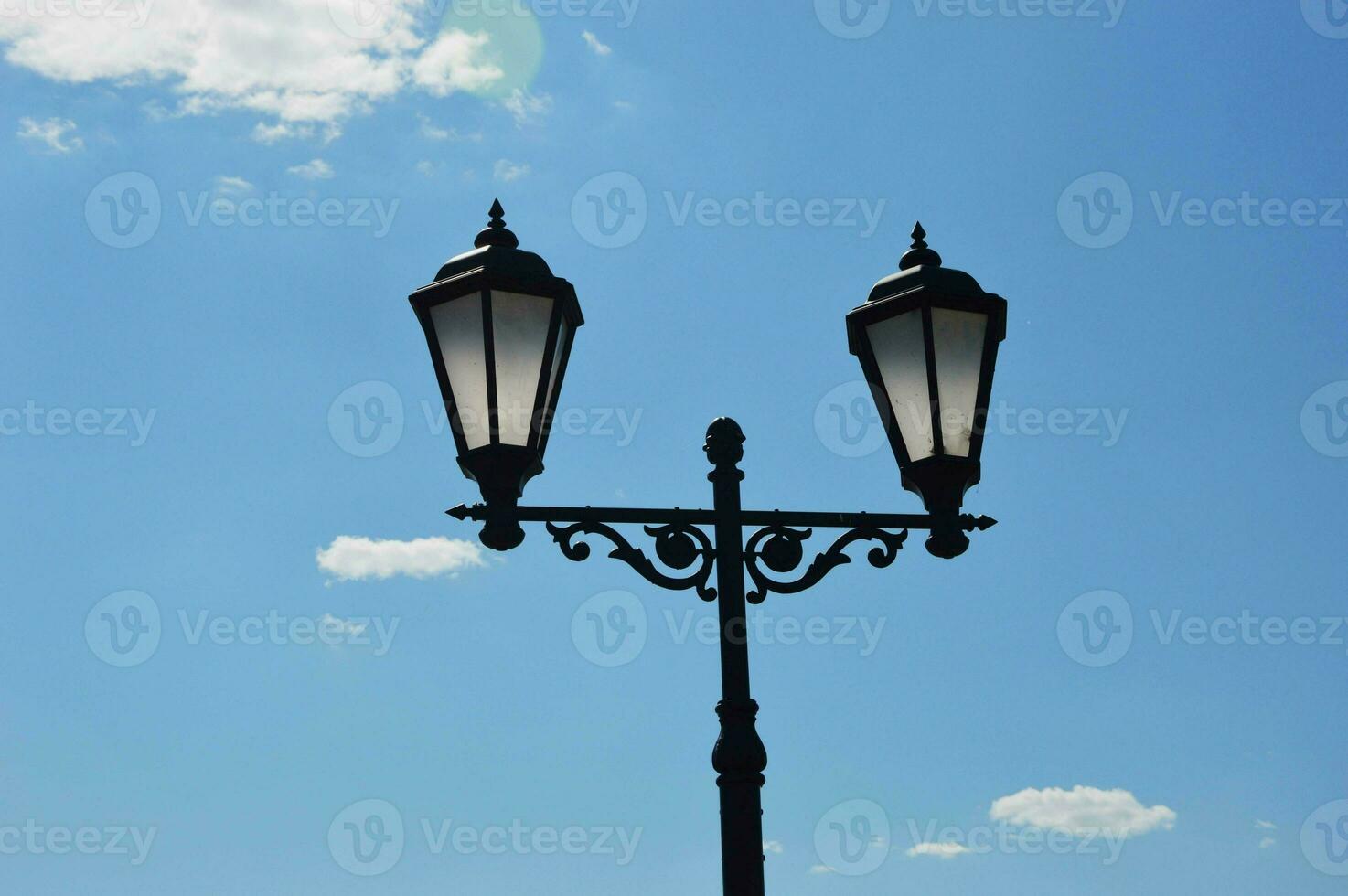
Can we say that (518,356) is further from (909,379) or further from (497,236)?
(909,379)

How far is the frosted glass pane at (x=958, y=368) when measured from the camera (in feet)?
19.8

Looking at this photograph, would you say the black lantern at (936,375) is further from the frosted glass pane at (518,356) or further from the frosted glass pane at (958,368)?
the frosted glass pane at (518,356)

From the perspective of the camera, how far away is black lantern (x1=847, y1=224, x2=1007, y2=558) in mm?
5988

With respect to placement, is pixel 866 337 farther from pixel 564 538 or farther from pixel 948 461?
pixel 564 538

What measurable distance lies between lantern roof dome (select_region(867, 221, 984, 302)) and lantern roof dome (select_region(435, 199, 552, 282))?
140 centimetres

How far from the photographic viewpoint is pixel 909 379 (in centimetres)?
606

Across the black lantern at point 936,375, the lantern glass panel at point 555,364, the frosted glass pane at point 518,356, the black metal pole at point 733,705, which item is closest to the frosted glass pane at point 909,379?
the black lantern at point 936,375

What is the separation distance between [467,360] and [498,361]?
0.12 metres

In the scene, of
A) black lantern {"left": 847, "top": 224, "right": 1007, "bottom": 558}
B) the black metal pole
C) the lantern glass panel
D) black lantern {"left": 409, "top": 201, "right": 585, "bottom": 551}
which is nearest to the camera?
the black metal pole

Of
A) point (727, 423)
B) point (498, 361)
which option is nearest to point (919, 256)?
point (727, 423)

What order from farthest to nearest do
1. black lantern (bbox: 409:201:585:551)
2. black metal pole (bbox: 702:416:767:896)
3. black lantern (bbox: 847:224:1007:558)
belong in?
black lantern (bbox: 847:224:1007:558) → black lantern (bbox: 409:201:585:551) → black metal pole (bbox: 702:416:767:896)

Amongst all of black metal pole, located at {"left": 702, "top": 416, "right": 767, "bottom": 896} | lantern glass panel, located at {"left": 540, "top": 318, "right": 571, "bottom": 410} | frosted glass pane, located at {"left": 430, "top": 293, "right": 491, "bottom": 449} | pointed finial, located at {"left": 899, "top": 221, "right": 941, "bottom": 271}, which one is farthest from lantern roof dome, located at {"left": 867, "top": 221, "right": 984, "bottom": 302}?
frosted glass pane, located at {"left": 430, "top": 293, "right": 491, "bottom": 449}

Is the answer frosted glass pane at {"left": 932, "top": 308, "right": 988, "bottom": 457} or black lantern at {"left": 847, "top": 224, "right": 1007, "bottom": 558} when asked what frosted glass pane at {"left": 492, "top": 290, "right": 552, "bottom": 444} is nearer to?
black lantern at {"left": 847, "top": 224, "right": 1007, "bottom": 558}

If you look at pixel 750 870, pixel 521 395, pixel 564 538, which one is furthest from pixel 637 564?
pixel 750 870
